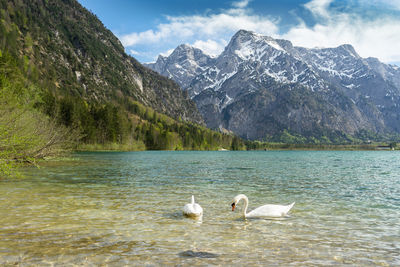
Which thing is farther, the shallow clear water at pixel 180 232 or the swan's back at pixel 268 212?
the swan's back at pixel 268 212

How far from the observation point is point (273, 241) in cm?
1112

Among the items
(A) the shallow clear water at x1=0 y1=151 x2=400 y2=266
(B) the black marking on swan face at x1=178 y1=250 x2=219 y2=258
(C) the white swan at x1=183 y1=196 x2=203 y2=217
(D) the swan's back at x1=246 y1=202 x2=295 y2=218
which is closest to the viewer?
(A) the shallow clear water at x1=0 y1=151 x2=400 y2=266

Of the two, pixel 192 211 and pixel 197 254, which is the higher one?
pixel 192 211

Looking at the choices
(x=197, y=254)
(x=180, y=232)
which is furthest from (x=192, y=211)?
(x=197, y=254)

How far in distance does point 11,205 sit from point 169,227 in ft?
33.5

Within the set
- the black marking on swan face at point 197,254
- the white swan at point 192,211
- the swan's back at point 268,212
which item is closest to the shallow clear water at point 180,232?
the black marking on swan face at point 197,254

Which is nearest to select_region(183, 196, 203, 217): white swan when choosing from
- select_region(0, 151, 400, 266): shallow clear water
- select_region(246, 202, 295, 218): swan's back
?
select_region(0, 151, 400, 266): shallow clear water

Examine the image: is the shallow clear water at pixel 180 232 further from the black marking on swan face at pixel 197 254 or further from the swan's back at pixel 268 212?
the swan's back at pixel 268 212

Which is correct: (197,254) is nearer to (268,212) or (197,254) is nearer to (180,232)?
(180,232)

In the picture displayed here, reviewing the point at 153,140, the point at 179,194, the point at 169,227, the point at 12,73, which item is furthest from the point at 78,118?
the point at 169,227

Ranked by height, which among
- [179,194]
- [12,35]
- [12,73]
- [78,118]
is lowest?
[179,194]

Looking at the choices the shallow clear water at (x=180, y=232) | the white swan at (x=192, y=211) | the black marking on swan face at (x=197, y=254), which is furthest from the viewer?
the white swan at (x=192, y=211)

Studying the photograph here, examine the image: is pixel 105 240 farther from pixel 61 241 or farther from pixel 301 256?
pixel 301 256

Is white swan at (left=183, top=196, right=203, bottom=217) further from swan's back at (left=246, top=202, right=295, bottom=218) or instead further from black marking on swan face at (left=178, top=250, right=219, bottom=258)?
black marking on swan face at (left=178, top=250, right=219, bottom=258)
